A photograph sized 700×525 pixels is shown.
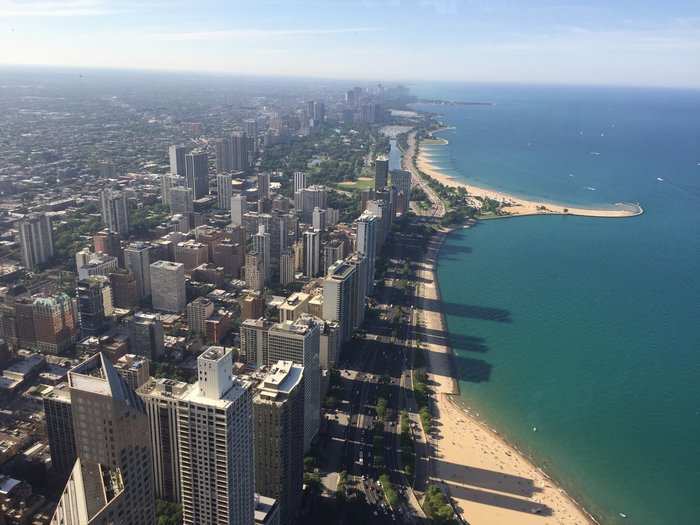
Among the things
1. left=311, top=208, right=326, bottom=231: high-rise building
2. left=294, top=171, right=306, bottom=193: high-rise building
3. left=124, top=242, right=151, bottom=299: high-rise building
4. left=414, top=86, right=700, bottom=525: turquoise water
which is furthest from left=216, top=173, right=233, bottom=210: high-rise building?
Answer: left=414, top=86, right=700, bottom=525: turquoise water

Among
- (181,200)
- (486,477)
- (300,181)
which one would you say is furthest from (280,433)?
(300,181)

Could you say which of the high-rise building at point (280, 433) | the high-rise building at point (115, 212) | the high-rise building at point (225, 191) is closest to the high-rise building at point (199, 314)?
the high-rise building at point (280, 433)

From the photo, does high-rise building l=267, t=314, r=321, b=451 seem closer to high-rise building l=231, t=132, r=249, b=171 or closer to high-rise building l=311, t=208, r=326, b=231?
high-rise building l=311, t=208, r=326, b=231

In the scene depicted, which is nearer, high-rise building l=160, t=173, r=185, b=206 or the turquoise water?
the turquoise water

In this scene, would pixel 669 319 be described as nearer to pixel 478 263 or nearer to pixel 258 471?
pixel 478 263

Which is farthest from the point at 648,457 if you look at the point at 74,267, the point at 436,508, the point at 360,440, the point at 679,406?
the point at 74,267

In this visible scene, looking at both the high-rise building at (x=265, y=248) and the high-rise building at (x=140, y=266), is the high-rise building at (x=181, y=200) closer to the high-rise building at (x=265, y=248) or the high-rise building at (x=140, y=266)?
the high-rise building at (x=265, y=248)
